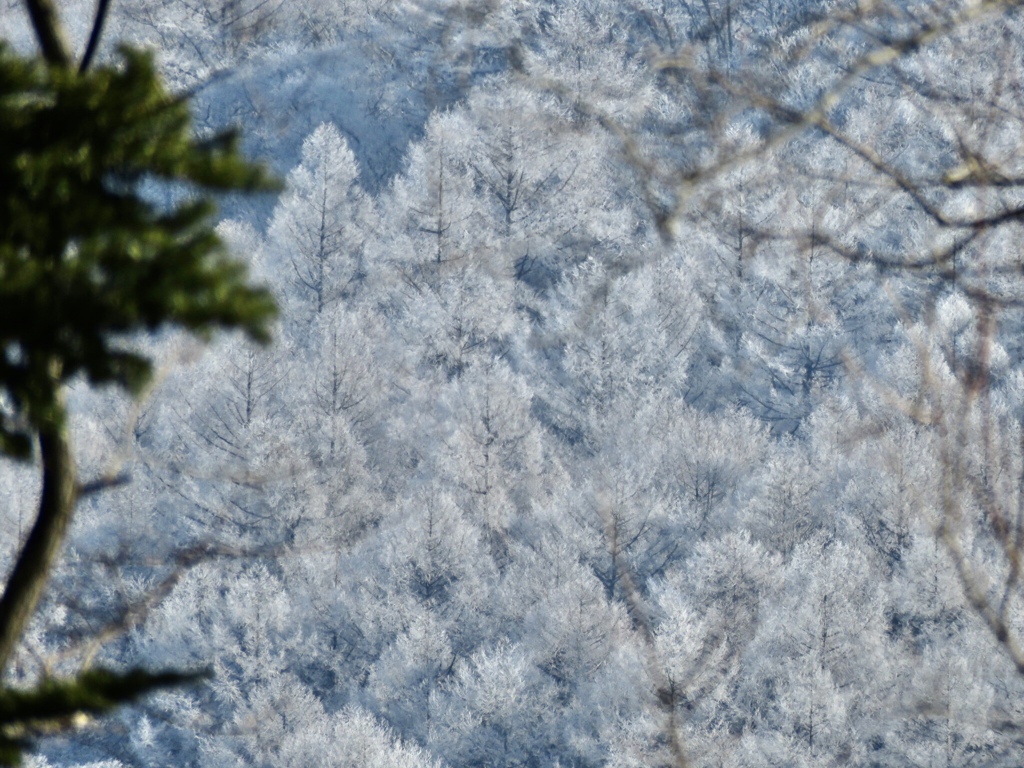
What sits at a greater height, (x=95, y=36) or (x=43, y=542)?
(x=95, y=36)

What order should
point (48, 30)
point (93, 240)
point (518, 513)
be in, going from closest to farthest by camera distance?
point (93, 240)
point (48, 30)
point (518, 513)

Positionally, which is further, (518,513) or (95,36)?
(518,513)

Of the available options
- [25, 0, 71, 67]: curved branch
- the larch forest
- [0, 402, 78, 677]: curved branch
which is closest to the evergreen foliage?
[0, 402, 78, 677]: curved branch

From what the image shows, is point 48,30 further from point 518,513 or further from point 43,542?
point 518,513

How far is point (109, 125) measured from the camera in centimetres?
139

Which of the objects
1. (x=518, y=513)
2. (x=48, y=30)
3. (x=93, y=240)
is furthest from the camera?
(x=518, y=513)

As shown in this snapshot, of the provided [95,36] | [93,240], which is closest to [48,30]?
[95,36]

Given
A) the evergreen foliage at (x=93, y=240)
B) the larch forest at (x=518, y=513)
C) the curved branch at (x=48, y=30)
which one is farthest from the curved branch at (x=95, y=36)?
the larch forest at (x=518, y=513)

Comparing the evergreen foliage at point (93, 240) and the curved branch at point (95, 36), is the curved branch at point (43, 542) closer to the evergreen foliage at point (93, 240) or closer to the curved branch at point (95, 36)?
the evergreen foliage at point (93, 240)

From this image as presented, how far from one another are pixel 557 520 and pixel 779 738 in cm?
869

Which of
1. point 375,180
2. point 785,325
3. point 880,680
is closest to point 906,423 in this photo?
point 785,325

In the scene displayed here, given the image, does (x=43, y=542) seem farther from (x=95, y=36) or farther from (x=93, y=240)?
(x=95, y=36)

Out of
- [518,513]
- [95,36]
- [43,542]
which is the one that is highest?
[95,36]

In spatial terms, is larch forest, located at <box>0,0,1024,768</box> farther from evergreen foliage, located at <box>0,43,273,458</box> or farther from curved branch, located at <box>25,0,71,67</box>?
evergreen foliage, located at <box>0,43,273,458</box>
